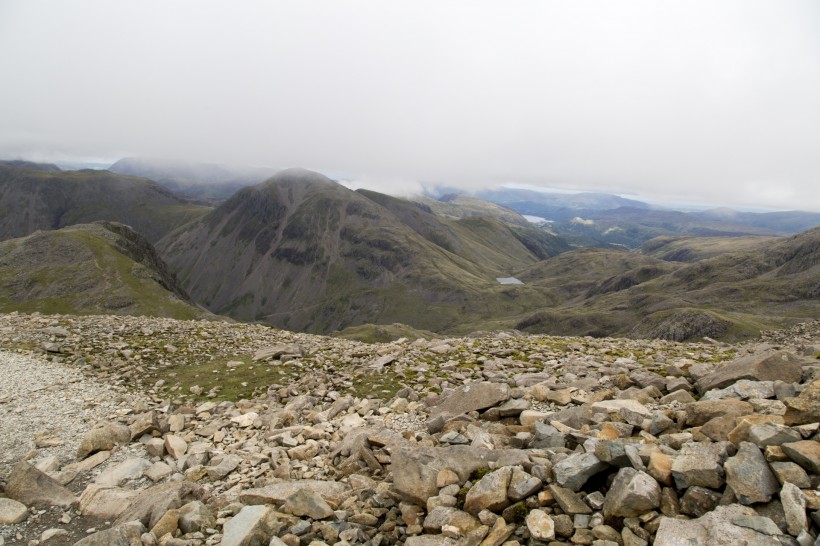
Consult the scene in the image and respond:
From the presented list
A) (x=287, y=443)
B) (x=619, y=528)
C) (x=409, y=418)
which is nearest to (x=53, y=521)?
(x=287, y=443)

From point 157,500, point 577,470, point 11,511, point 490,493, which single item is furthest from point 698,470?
point 11,511

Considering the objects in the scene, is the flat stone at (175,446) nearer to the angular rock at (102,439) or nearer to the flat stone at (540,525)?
the angular rock at (102,439)

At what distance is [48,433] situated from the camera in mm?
17312

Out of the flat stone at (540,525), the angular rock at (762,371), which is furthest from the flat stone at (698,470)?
the angular rock at (762,371)

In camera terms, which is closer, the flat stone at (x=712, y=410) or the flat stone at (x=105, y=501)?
the flat stone at (x=712, y=410)

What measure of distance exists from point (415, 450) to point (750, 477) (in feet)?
23.7

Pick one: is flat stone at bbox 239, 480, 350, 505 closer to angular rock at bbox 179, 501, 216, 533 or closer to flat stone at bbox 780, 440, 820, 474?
angular rock at bbox 179, 501, 216, 533

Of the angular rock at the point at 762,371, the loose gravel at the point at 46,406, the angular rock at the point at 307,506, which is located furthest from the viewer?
the loose gravel at the point at 46,406

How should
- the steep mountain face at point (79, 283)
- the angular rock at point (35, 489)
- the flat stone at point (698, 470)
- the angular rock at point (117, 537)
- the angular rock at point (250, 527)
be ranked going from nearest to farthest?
the flat stone at point (698, 470) < the angular rock at point (250, 527) < the angular rock at point (117, 537) < the angular rock at point (35, 489) < the steep mountain face at point (79, 283)

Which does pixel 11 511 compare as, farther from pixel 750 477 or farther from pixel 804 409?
pixel 804 409

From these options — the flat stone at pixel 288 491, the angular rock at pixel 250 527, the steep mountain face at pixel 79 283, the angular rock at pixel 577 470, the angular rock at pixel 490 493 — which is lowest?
the steep mountain face at pixel 79 283

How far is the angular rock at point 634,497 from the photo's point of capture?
815 centimetres

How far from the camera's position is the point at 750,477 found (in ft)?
25.5

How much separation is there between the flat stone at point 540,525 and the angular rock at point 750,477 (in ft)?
11.2
